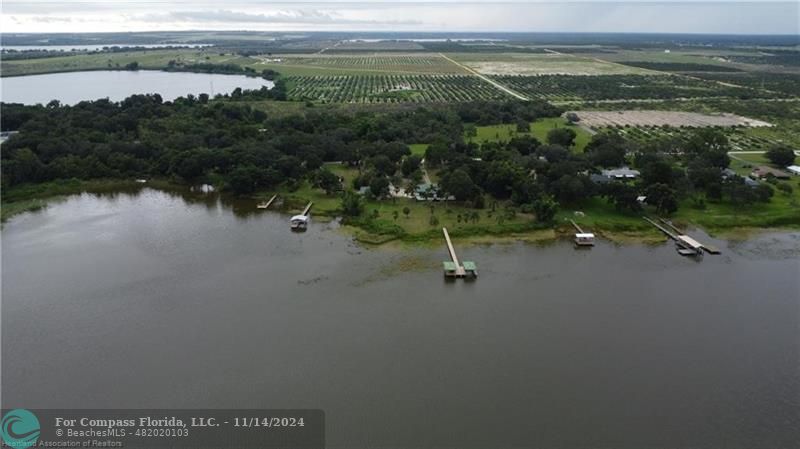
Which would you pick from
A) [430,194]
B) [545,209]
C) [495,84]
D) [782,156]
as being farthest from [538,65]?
[545,209]

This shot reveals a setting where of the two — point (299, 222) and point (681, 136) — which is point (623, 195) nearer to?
point (299, 222)

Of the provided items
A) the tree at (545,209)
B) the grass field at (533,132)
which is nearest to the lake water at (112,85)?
the grass field at (533,132)

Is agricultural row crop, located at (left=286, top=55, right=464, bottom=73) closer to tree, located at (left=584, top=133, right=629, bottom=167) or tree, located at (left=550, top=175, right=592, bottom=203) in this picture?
tree, located at (left=584, top=133, right=629, bottom=167)

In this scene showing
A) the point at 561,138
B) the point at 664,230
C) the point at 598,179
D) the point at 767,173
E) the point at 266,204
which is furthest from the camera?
the point at 561,138

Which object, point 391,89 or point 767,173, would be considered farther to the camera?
point 391,89

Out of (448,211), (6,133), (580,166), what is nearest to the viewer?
(448,211)

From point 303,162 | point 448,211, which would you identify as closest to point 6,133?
point 303,162

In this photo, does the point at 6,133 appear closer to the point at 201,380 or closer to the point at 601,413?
the point at 201,380

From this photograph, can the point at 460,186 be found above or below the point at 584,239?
above
